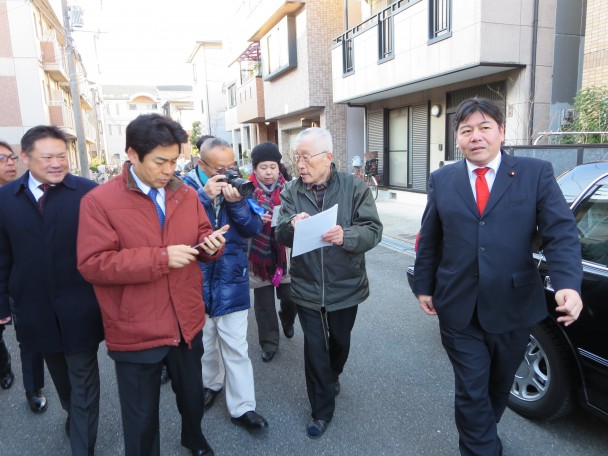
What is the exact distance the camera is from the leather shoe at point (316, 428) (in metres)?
2.86

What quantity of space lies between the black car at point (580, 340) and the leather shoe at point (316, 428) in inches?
51.4

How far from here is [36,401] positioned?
325 centimetres

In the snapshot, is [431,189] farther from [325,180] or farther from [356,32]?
[356,32]

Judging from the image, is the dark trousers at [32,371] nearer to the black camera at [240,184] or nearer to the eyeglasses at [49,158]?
the eyeglasses at [49,158]

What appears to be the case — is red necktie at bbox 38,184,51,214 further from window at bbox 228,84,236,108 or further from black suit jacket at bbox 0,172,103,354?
window at bbox 228,84,236,108

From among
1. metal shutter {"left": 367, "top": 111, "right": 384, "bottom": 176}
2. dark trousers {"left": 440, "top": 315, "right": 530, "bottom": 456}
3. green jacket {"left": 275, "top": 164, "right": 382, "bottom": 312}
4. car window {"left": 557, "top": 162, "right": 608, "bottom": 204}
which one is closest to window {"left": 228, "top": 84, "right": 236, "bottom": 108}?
metal shutter {"left": 367, "top": 111, "right": 384, "bottom": 176}

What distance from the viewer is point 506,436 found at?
2.81 m

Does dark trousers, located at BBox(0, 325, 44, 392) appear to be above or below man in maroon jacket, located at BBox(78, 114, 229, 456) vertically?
below

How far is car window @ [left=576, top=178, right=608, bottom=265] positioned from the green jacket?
1243 millimetres

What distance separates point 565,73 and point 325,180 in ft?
28.6

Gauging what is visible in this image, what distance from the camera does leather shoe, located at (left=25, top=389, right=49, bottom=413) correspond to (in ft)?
10.6

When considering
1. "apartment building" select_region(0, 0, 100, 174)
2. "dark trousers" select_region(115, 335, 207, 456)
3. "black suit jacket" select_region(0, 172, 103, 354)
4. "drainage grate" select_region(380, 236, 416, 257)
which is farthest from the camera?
"apartment building" select_region(0, 0, 100, 174)

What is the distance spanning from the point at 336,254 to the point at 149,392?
1.32 meters

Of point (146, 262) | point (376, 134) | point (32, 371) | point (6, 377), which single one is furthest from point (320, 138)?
point (376, 134)
